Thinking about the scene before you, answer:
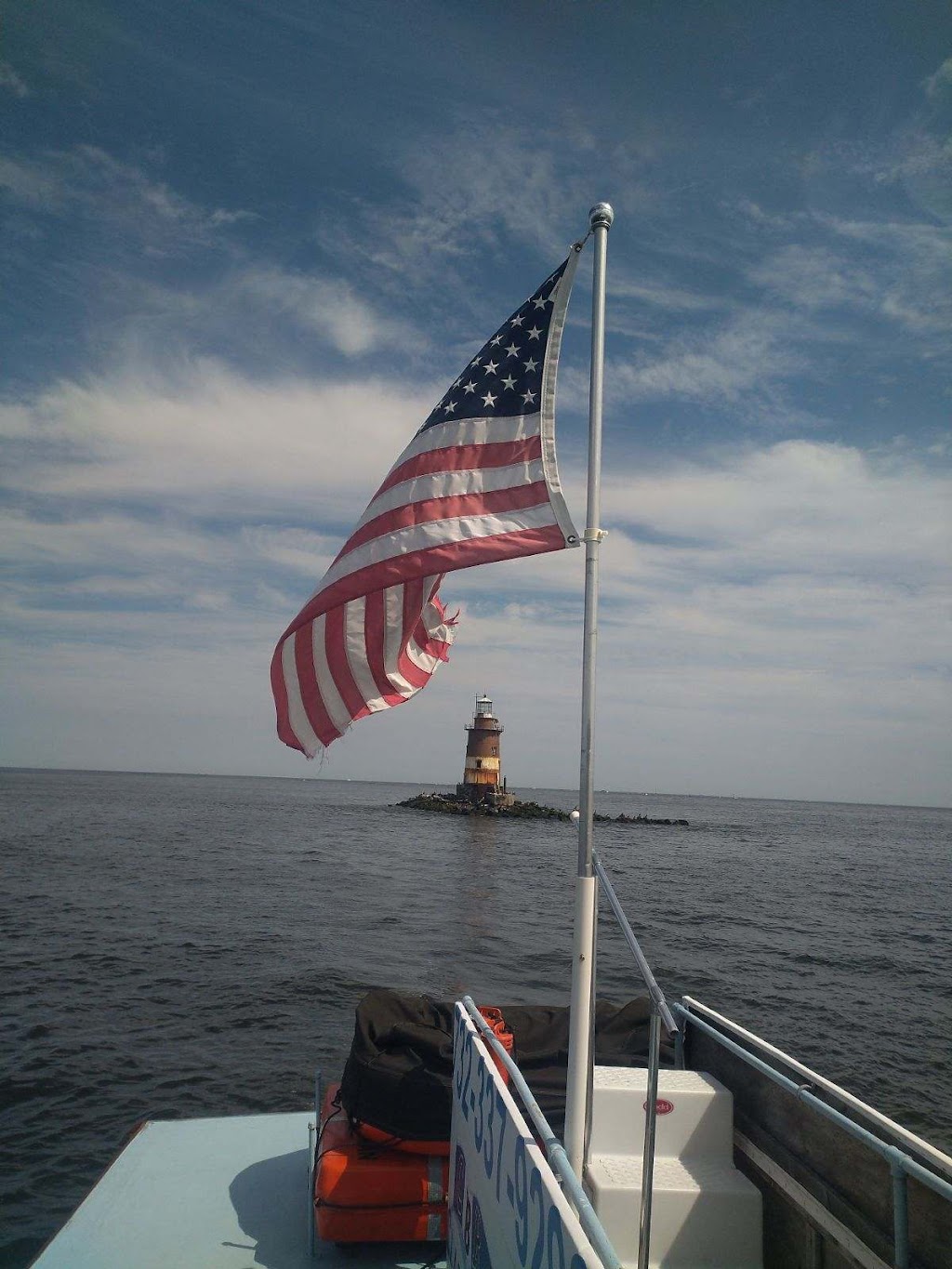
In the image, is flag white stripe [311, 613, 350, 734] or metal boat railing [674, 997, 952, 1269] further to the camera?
flag white stripe [311, 613, 350, 734]

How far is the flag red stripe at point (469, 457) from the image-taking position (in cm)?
557

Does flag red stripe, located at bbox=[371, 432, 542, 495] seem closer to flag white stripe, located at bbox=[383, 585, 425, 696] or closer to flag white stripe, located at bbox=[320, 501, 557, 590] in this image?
flag white stripe, located at bbox=[320, 501, 557, 590]

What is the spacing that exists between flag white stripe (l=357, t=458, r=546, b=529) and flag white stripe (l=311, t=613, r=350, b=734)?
1119 millimetres

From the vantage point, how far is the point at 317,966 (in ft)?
65.8

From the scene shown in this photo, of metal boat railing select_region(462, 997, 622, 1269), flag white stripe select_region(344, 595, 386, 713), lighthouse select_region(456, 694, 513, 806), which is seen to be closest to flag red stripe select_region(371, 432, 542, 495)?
flag white stripe select_region(344, 595, 386, 713)

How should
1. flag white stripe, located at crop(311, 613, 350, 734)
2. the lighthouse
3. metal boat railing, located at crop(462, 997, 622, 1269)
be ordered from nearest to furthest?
metal boat railing, located at crop(462, 997, 622, 1269)
flag white stripe, located at crop(311, 613, 350, 734)
the lighthouse

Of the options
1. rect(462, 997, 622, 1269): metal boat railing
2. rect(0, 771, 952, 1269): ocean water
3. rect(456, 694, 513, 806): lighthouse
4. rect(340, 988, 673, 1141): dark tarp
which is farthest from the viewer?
rect(456, 694, 513, 806): lighthouse

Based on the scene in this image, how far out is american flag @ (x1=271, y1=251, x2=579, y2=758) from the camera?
547cm

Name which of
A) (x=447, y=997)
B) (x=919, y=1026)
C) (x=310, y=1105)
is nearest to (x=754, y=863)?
(x=919, y=1026)

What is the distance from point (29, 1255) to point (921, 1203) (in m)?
8.40

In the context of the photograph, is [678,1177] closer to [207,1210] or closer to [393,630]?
[207,1210]

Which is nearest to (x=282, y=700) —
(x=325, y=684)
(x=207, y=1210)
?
(x=325, y=684)

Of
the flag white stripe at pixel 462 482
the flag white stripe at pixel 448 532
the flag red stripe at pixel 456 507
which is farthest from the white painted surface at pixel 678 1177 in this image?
the flag white stripe at pixel 462 482

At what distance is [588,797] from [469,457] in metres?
2.48
